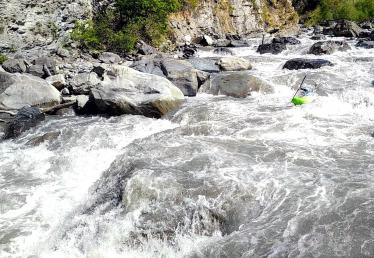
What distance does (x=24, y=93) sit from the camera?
13.3 m

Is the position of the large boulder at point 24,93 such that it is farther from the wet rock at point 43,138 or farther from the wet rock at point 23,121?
the wet rock at point 43,138

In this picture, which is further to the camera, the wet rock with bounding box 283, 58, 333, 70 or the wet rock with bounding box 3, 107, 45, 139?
the wet rock with bounding box 283, 58, 333, 70

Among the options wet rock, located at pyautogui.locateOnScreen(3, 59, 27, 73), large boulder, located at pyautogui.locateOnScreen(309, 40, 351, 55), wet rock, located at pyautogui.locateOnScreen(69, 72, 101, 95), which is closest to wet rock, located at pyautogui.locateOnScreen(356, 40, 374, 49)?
large boulder, located at pyautogui.locateOnScreen(309, 40, 351, 55)

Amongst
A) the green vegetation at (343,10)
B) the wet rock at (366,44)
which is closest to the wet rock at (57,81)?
the wet rock at (366,44)

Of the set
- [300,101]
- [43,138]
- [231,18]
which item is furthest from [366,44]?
[43,138]

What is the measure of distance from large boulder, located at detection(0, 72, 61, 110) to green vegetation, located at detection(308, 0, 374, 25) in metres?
27.9

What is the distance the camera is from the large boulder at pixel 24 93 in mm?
13148

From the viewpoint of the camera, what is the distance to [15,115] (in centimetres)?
1256

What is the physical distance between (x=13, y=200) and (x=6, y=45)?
1233 centimetres

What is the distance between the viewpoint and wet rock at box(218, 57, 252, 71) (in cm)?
1727

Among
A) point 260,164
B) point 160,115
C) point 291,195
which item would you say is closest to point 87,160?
point 160,115

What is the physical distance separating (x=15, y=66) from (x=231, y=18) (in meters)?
16.9

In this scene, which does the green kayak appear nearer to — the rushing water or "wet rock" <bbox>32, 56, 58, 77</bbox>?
the rushing water

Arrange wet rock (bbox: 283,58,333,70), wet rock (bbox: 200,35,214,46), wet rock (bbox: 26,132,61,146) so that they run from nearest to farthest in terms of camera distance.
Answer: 1. wet rock (bbox: 26,132,61,146)
2. wet rock (bbox: 283,58,333,70)
3. wet rock (bbox: 200,35,214,46)
